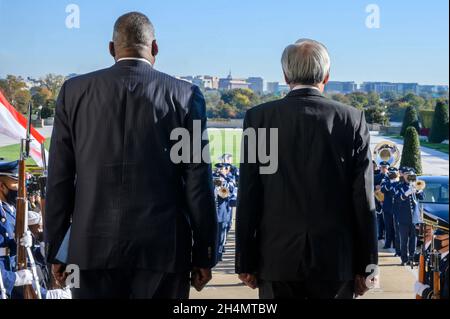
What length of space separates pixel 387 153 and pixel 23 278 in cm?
250

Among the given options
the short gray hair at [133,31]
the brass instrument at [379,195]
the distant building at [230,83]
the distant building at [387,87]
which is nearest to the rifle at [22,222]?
the distant building at [230,83]

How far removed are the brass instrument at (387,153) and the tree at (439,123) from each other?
322mm

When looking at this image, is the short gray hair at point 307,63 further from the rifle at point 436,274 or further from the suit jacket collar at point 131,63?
the rifle at point 436,274

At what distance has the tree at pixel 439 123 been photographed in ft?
13.2

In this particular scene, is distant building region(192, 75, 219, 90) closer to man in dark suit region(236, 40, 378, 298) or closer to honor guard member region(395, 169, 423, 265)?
honor guard member region(395, 169, 423, 265)

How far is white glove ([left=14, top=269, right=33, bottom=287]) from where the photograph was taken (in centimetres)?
412

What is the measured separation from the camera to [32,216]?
4.30m

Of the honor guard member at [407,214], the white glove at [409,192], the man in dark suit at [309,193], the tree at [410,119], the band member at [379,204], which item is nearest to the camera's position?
the man in dark suit at [309,193]
